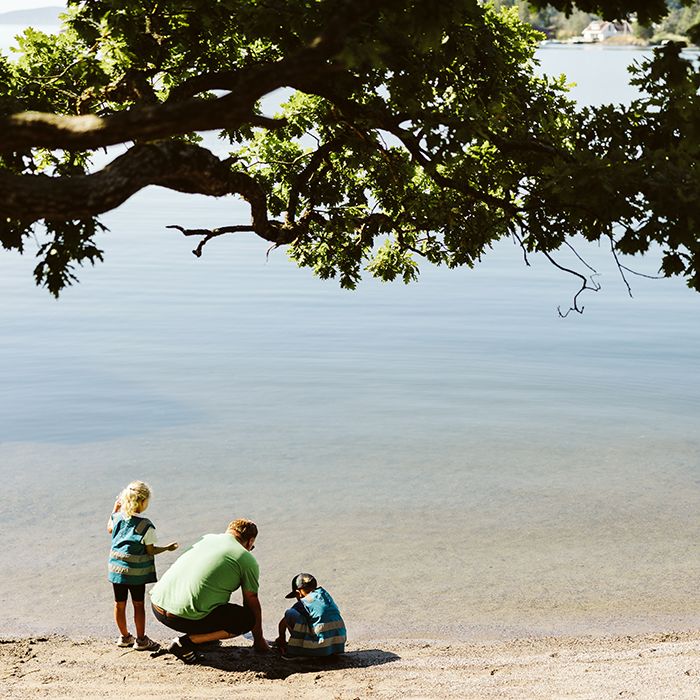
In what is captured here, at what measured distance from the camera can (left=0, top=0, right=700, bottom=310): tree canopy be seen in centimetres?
694

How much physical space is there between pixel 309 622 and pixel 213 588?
113 cm

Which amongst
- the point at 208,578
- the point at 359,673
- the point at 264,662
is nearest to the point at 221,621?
the point at 208,578

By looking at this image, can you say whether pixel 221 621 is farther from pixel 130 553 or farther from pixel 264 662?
pixel 130 553

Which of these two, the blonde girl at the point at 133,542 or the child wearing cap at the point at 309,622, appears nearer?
the blonde girl at the point at 133,542

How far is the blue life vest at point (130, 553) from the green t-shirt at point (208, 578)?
1.09 ft

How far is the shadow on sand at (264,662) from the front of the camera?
1103 centimetres

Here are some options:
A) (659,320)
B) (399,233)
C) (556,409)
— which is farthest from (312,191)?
(659,320)

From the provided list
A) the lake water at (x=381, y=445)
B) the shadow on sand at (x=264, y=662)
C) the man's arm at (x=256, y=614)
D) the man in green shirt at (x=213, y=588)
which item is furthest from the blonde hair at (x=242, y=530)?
the lake water at (x=381, y=445)

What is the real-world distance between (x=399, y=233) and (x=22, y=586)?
7.76 meters

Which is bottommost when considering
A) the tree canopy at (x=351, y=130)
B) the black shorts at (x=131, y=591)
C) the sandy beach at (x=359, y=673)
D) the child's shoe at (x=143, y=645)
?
the sandy beach at (x=359, y=673)

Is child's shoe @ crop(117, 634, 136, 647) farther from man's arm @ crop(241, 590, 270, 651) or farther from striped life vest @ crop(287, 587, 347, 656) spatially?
striped life vest @ crop(287, 587, 347, 656)

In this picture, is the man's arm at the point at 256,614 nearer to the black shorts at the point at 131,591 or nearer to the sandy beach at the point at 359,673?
the sandy beach at the point at 359,673

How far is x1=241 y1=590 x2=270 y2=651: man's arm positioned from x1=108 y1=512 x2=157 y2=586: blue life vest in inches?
40.5

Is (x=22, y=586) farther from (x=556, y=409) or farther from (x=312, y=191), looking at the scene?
(x=556, y=409)
